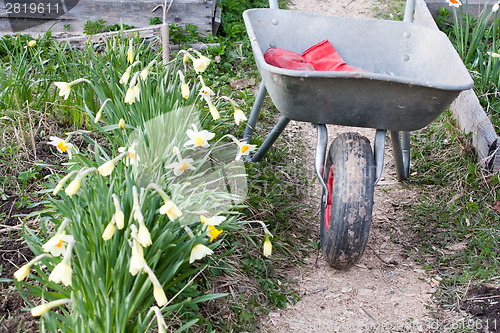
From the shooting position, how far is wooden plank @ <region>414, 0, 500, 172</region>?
287 cm

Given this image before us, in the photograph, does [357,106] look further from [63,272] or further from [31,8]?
[31,8]

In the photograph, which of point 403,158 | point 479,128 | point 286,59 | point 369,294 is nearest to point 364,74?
point 286,59

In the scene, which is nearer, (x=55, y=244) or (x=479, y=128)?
(x=55, y=244)

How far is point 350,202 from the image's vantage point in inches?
83.9

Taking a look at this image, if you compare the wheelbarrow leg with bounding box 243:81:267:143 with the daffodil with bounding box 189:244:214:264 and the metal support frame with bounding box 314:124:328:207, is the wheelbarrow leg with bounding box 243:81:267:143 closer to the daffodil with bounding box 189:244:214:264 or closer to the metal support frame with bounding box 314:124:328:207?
the metal support frame with bounding box 314:124:328:207

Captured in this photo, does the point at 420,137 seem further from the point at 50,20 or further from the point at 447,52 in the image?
the point at 50,20

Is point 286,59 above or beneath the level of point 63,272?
above

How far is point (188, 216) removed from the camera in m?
2.06

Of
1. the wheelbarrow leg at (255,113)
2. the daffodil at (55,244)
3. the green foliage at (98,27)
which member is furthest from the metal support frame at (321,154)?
the green foliage at (98,27)

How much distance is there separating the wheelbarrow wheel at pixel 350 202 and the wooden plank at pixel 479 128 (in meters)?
1.02

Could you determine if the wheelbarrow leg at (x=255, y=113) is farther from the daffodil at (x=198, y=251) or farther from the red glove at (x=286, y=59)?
the daffodil at (x=198, y=251)

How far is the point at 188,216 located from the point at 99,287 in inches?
19.7

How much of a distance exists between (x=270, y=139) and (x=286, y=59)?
440 millimetres

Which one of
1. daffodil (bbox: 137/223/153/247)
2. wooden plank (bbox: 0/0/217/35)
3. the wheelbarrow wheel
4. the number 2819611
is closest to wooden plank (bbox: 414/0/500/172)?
the wheelbarrow wheel
